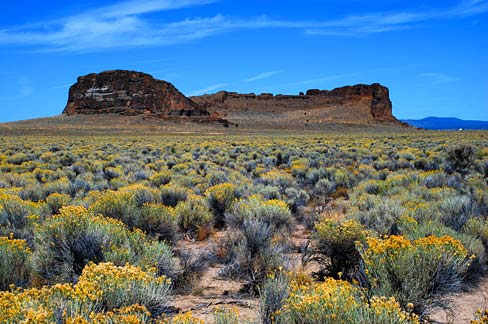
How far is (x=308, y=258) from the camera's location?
562 cm

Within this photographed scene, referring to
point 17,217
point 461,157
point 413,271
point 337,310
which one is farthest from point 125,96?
point 337,310

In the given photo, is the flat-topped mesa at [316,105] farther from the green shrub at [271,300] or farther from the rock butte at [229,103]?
the green shrub at [271,300]

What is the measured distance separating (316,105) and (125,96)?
65.7 metres

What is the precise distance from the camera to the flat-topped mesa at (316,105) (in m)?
113

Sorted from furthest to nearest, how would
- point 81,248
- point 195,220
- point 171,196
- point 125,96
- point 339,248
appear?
point 125,96 → point 171,196 → point 195,220 → point 339,248 → point 81,248

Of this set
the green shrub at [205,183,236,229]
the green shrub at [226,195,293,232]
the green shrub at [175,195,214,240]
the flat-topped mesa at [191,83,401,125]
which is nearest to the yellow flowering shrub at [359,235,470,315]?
the green shrub at [226,195,293,232]

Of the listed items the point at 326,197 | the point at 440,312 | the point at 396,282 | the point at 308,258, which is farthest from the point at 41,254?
the point at 326,197

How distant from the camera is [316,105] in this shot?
130 metres

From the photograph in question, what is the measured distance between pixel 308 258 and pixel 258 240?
80cm

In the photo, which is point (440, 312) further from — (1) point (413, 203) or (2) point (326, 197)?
(2) point (326, 197)

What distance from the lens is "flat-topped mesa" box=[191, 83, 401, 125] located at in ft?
371

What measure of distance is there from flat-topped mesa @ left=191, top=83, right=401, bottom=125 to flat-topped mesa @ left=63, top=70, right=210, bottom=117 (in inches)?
804

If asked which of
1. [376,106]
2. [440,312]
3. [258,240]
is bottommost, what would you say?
[440,312]

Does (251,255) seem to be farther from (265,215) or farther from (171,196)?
(171,196)
